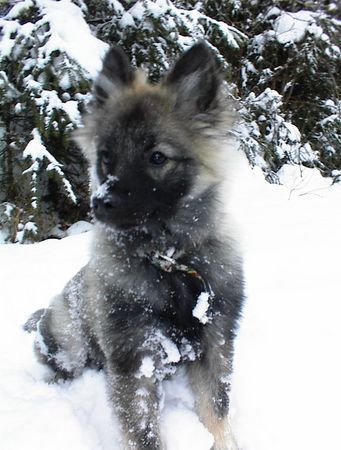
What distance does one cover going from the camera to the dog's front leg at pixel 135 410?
1.98 meters

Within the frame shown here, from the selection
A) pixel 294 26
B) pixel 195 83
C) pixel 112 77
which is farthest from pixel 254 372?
pixel 294 26

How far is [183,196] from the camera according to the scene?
2.04 metres

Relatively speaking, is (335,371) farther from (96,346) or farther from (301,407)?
(96,346)

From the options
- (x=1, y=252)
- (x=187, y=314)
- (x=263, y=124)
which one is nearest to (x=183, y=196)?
(x=187, y=314)

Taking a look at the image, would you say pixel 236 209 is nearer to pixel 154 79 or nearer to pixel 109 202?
pixel 154 79

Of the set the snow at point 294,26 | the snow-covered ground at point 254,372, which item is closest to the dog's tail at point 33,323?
the snow-covered ground at point 254,372

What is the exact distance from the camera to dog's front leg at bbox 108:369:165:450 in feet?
6.49

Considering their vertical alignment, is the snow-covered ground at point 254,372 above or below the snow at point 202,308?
below

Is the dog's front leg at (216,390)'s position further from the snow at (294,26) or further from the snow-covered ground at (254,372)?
the snow at (294,26)

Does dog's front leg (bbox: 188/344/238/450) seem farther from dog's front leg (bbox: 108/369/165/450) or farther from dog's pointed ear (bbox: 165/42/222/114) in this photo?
dog's pointed ear (bbox: 165/42/222/114)

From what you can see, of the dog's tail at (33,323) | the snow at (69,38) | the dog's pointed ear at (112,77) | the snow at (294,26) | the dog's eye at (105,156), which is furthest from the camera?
the snow at (294,26)

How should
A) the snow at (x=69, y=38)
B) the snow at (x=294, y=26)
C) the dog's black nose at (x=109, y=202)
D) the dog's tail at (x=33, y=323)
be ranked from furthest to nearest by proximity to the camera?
the snow at (x=294, y=26), the snow at (x=69, y=38), the dog's tail at (x=33, y=323), the dog's black nose at (x=109, y=202)

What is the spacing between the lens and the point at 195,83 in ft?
7.06

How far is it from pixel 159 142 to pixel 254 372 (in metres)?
1.33
